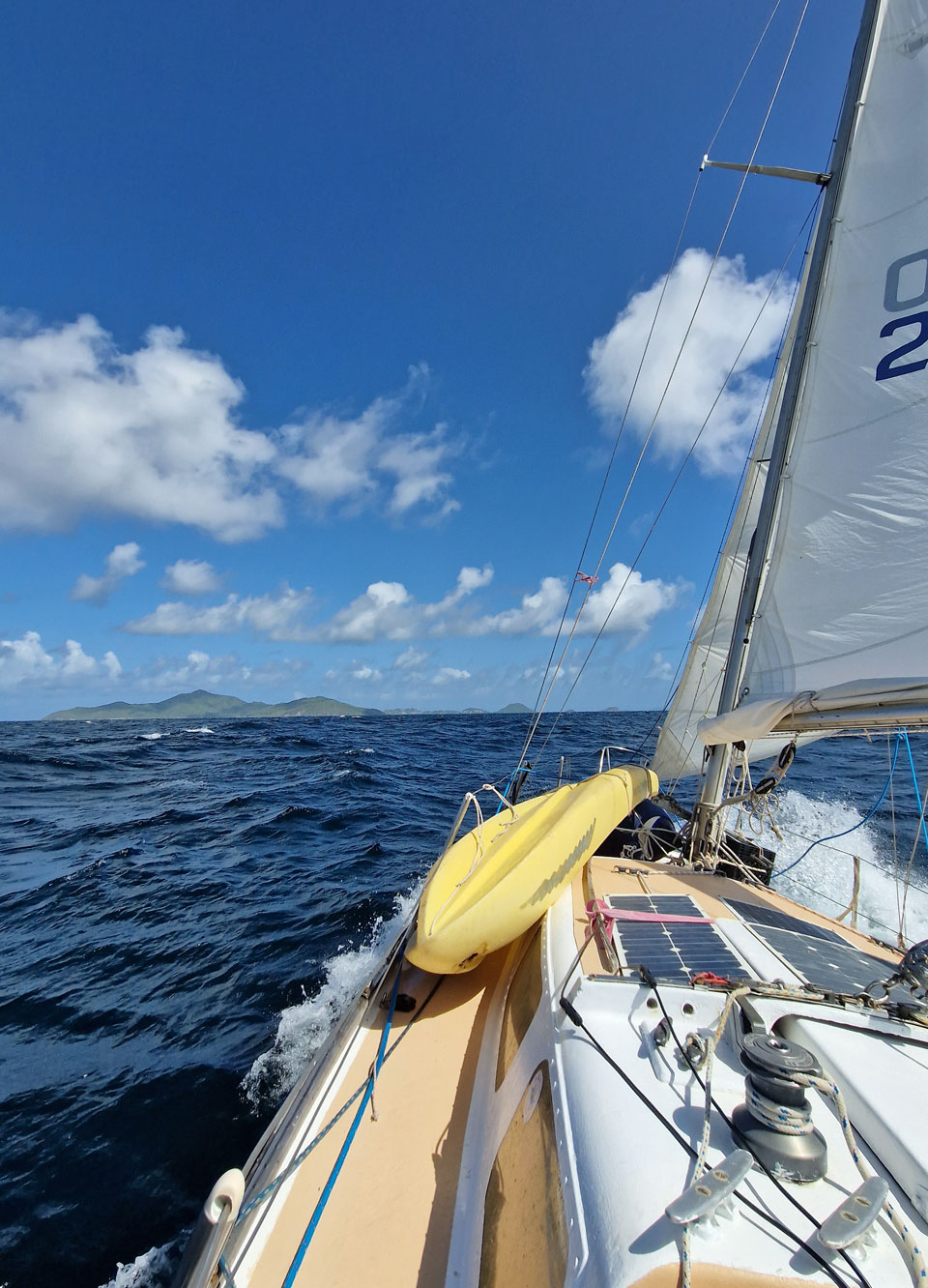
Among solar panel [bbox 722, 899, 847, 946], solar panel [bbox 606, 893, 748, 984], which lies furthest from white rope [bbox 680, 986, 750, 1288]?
solar panel [bbox 722, 899, 847, 946]

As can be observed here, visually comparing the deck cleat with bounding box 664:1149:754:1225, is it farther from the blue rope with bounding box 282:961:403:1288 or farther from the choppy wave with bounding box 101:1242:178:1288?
the choppy wave with bounding box 101:1242:178:1288

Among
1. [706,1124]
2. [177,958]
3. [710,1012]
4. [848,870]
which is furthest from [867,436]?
[177,958]

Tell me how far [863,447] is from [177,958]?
810cm

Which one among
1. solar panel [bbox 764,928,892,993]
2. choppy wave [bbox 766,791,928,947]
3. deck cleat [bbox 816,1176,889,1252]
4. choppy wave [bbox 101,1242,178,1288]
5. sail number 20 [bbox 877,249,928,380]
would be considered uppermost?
sail number 20 [bbox 877,249,928,380]

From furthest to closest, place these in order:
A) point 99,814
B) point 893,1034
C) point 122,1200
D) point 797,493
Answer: point 99,814 → point 797,493 → point 122,1200 → point 893,1034

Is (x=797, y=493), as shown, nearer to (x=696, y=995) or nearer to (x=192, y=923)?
(x=696, y=995)

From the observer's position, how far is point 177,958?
611 centimetres

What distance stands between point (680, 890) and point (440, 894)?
1684 mm

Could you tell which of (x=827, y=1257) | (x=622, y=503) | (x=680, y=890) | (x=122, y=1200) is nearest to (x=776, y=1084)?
(x=827, y=1257)

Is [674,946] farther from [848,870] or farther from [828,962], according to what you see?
[848,870]

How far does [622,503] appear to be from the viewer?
6.84m

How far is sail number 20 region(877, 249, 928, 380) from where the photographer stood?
4012mm

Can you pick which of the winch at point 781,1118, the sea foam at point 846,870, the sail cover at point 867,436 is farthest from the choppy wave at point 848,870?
the winch at point 781,1118

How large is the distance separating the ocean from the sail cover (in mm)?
3343
